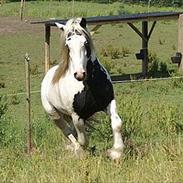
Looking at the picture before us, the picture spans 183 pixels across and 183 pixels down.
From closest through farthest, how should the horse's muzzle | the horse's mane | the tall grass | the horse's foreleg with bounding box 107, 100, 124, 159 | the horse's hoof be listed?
the tall grass
the horse's muzzle
the horse's hoof
the horse's foreleg with bounding box 107, 100, 124, 159
the horse's mane

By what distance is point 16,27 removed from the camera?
29.6 metres

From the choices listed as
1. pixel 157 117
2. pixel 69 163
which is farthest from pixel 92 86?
pixel 157 117

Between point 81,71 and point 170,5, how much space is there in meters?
42.6

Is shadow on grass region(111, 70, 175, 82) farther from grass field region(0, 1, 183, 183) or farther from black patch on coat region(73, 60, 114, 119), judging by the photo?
black patch on coat region(73, 60, 114, 119)

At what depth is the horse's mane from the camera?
21.5ft

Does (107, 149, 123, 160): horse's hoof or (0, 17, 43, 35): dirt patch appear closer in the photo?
(107, 149, 123, 160): horse's hoof

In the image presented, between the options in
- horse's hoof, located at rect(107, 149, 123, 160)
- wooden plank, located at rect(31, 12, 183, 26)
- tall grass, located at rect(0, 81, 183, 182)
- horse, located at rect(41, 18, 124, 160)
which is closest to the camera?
tall grass, located at rect(0, 81, 183, 182)

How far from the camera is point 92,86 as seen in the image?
673cm

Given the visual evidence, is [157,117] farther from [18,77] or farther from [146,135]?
[18,77]

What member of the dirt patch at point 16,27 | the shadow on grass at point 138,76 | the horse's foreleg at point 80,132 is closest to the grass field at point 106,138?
the horse's foreleg at point 80,132

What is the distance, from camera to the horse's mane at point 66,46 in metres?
6.56

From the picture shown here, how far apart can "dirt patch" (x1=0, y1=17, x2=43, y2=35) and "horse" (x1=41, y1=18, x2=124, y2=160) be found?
66.6 ft

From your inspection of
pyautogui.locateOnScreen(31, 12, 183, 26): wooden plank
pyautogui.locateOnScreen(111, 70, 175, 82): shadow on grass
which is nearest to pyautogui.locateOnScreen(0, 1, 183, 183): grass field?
pyautogui.locateOnScreen(111, 70, 175, 82): shadow on grass

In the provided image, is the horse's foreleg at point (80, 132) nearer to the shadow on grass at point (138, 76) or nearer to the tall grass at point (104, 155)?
the tall grass at point (104, 155)
